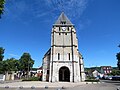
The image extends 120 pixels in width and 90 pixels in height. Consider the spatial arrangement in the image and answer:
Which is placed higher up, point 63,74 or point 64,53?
point 64,53

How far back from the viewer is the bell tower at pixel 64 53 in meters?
41.8

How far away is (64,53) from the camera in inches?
1718

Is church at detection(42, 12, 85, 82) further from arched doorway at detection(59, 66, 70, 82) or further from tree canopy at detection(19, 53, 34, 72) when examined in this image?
tree canopy at detection(19, 53, 34, 72)

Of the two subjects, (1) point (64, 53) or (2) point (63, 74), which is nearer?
(1) point (64, 53)

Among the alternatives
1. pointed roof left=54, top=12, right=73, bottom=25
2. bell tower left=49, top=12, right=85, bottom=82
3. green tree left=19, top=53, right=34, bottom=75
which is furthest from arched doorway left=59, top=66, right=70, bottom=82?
green tree left=19, top=53, right=34, bottom=75

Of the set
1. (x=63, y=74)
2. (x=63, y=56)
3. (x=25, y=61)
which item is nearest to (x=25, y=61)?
(x=25, y=61)

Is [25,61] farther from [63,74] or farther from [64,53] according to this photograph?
[64,53]

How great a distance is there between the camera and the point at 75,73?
41.4 metres

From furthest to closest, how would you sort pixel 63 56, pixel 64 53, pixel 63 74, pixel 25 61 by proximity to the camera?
pixel 25 61 < pixel 63 74 < pixel 64 53 < pixel 63 56

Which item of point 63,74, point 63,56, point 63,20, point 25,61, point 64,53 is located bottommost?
point 63,74

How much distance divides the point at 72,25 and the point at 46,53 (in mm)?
11583

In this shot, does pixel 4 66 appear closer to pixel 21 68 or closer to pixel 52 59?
pixel 21 68

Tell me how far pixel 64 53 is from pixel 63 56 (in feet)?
2.96

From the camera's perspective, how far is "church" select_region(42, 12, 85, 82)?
1647 inches
